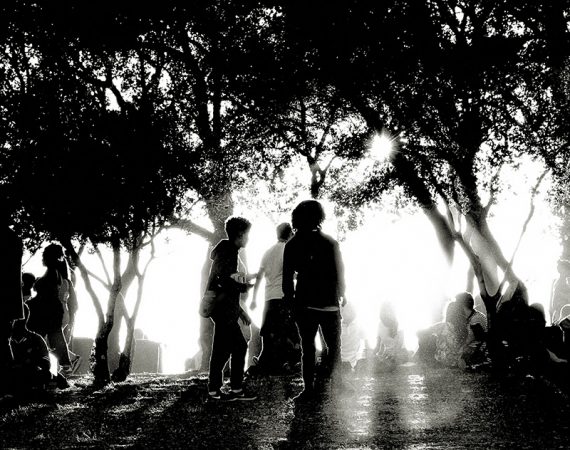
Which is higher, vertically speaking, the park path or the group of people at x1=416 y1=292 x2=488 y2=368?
the group of people at x1=416 y1=292 x2=488 y2=368

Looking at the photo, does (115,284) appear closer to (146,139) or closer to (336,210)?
(146,139)

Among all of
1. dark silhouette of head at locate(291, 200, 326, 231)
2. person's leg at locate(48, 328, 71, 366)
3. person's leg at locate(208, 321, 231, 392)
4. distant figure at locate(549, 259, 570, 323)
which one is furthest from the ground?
distant figure at locate(549, 259, 570, 323)

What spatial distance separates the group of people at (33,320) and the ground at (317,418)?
0.32 m

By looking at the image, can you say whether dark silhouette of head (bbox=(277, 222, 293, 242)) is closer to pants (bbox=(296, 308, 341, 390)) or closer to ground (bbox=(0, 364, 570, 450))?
ground (bbox=(0, 364, 570, 450))

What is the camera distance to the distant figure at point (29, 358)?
673 centimetres

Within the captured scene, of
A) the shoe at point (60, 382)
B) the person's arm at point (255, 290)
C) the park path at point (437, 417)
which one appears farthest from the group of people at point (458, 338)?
the shoe at point (60, 382)

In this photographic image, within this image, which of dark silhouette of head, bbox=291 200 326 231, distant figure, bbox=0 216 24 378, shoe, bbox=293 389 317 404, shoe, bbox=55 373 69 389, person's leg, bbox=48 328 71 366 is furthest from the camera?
person's leg, bbox=48 328 71 366

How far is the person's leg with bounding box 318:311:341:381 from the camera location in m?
5.93

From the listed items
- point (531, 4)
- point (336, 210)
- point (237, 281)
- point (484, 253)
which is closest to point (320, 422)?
point (237, 281)

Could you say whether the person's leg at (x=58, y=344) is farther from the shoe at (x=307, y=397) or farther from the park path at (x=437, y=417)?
the shoe at (x=307, y=397)

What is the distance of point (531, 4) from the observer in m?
10.4

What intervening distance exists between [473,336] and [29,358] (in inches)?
217

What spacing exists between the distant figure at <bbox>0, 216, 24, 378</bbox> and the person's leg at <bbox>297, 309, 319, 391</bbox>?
100 inches

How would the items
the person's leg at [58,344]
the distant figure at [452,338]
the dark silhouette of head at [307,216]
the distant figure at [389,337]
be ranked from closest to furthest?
1. the dark silhouette of head at [307,216]
2. the distant figure at [452,338]
3. the person's leg at [58,344]
4. the distant figure at [389,337]
